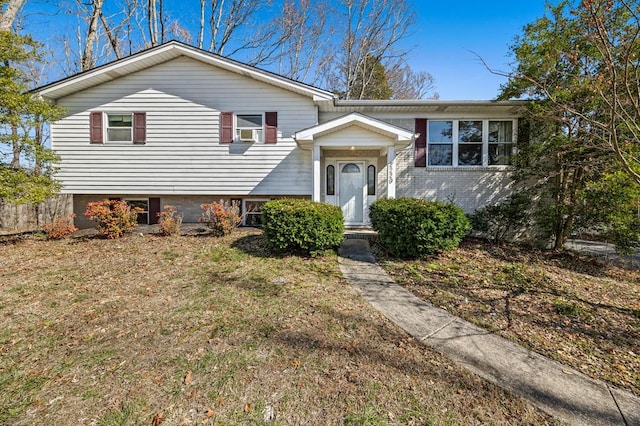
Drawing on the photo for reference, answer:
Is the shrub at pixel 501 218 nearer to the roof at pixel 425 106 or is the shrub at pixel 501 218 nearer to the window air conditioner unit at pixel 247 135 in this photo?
the roof at pixel 425 106

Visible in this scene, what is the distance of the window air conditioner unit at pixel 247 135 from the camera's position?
31.5 ft

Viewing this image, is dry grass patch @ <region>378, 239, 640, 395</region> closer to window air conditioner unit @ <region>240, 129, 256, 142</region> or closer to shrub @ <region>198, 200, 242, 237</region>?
shrub @ <region>198, 200, 242, 237</region>

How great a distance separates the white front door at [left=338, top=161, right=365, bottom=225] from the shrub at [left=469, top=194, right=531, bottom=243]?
3483 mm

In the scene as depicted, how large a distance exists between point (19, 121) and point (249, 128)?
5.88 m

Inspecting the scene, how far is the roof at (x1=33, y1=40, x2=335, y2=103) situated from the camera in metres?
9.06

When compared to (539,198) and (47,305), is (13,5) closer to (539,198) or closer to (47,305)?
(47,305)

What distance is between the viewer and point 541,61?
7191 millimetres

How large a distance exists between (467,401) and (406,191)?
7938 millimetres

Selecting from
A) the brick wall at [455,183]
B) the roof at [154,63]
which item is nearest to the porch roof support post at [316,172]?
the roof at [154,63]

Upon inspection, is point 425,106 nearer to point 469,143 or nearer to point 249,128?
point 469,143

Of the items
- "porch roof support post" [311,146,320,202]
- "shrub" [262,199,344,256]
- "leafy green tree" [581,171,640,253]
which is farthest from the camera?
"porch roof support post" [311,146,320,202]

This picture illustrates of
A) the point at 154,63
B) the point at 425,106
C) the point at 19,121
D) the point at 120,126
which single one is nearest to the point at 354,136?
the point at 425,106

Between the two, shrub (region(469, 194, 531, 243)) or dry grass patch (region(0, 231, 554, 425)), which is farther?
shrub (region(469, 194, 531, 243))

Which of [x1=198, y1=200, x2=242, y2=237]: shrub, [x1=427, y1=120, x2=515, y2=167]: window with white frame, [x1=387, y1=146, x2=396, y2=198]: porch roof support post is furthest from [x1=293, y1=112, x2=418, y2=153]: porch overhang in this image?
[x1=198, y1=200, x2=242, y2=237]: shrub
